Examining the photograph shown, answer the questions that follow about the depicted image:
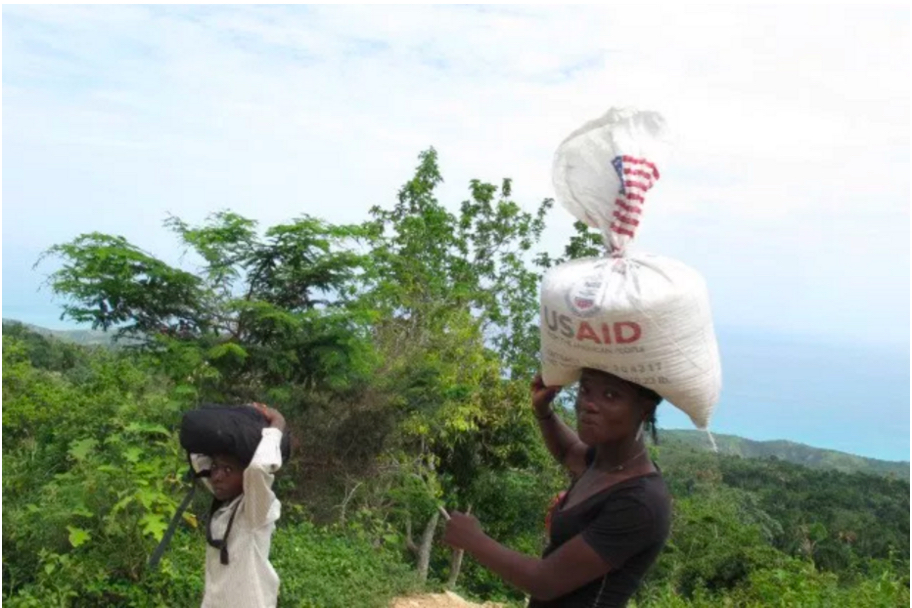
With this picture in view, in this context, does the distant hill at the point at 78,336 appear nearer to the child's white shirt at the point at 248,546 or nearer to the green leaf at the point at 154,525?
the green leaf at the point at 154,525

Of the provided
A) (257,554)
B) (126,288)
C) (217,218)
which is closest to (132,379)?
(126,288)

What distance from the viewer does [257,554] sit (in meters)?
2.53

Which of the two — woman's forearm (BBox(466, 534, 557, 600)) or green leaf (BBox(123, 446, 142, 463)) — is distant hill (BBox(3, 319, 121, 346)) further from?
woman's forearm (BBox(466, 534, 557, 600))

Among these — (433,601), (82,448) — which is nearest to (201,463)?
(82,448)

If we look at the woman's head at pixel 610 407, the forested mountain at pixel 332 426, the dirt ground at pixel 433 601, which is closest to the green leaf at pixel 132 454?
the forested mountain at pixel 332 426

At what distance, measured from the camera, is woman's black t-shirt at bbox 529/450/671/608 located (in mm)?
1704

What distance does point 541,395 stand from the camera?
213cm

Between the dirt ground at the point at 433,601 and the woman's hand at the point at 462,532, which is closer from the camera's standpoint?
the woman's hand at the point at 462,532

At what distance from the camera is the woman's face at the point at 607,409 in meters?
1.81

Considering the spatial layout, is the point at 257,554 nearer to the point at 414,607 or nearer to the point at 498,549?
the point at 498,549

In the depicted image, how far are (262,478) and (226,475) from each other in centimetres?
14

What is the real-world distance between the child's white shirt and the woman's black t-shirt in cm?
93

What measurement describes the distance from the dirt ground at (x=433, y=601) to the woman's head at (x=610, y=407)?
13.5 feet

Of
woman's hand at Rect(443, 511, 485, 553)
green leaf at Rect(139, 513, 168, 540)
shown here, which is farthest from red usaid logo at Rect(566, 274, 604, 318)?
green leaf at Rect(139, 513, 168, 540)
